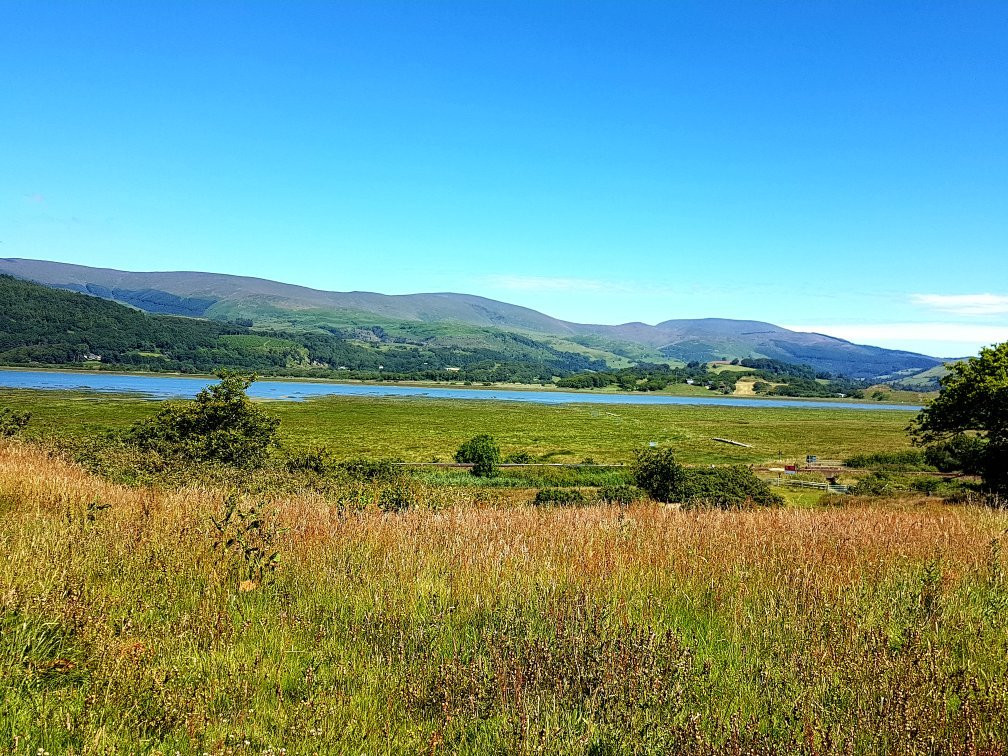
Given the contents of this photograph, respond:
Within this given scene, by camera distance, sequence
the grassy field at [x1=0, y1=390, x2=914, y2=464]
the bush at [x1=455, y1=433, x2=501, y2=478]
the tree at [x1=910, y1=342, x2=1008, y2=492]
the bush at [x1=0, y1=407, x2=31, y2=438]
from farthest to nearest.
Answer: the grassy field at [x1=0, y1=390, x2=914, y2=464] < the bush at [x1=455, y1=433, x2=501, y2=478] < the tree at [x1=910, y1=342, x2=1008, y2=492] < the bush at [x1=0, y1=407, x2=31, y2=438]

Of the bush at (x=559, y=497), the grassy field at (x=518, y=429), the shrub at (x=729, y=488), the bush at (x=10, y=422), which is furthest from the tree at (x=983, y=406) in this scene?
the grassy field at (x=518, y=429)

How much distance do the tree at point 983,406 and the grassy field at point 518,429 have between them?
40.0m

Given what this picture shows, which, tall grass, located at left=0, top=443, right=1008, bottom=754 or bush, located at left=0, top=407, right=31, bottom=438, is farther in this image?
bush, located at left=0, top=407, right=31, bottom=438

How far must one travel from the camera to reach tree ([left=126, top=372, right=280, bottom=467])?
2217cm

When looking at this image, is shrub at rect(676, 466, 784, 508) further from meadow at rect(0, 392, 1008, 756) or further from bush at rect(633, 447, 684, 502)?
meadow at rect(0, 392, 1008, 756)

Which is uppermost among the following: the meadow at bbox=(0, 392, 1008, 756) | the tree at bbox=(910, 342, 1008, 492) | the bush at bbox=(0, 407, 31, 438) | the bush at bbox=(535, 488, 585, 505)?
the tree at bbox=(910, 342, 1008, 492)

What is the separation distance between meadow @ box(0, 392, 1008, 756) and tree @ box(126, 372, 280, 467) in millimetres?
15205

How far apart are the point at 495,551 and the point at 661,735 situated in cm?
300

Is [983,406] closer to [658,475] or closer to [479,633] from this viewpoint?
[658,475]

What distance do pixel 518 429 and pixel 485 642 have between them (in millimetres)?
93303

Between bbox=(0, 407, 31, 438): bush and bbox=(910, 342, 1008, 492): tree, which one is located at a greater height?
bbox=(910, 342, 1008, 492): tree

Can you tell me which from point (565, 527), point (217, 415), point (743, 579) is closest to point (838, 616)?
point (743, 579)

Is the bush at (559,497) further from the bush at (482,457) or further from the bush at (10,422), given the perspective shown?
the bush at (10,422)

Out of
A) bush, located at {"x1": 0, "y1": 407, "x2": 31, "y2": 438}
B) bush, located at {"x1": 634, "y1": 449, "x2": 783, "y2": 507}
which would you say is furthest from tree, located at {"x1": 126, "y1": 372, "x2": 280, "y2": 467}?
bush, located at {"x1": 634, "y1": 449, "x2": 783, "y2": 507}
